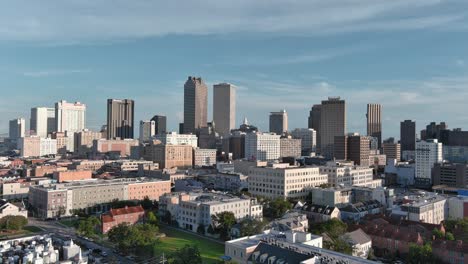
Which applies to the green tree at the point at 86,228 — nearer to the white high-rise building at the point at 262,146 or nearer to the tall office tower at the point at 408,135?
the white high-rise building at the point at 262,146

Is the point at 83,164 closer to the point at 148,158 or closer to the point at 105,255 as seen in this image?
the point at 148,158

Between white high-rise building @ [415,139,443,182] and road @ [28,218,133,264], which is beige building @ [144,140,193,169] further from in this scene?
road @ [28,218,133,264]

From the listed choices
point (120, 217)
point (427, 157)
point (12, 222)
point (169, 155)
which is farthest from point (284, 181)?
point (169, 155)

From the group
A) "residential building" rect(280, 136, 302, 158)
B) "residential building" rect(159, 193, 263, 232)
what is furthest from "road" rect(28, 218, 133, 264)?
"residential building" rect(280, 136, 302, 158)

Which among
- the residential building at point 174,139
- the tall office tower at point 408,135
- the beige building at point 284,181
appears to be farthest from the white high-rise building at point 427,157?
the residential building at point 174,139

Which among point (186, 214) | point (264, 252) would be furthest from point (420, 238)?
point (186, 214)
